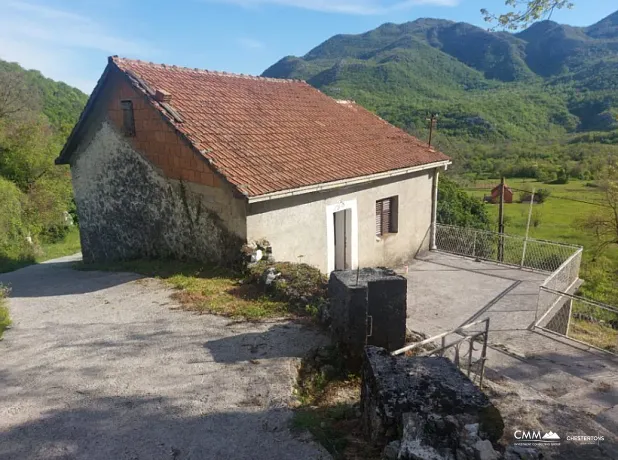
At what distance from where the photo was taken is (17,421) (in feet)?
14.3

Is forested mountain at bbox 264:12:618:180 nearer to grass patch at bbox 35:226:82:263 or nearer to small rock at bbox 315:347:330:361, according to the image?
grass patch at bbox 35:226:82:263

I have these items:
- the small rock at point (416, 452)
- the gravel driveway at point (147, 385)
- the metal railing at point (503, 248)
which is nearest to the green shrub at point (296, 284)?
the gravel driveway at point (147, 385)

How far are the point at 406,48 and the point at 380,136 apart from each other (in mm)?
88372

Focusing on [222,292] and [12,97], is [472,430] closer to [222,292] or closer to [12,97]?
[222,292]

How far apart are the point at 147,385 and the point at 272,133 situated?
25.5ft

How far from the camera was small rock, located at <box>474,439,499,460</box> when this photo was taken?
2.83 meters

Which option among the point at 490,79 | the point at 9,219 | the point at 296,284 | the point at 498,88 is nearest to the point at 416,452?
the point at 296,284

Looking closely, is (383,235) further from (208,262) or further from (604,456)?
(604,456)

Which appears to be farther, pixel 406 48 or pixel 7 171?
pixel 406 48

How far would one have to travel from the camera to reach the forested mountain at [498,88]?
210 ft

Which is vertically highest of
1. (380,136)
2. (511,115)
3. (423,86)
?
(423,86)

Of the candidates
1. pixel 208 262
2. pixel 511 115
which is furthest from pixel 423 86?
pixel 208 262

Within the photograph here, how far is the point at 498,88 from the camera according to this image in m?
82.8

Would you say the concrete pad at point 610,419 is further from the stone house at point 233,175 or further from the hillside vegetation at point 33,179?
the hillside vegetation at point 33,179
